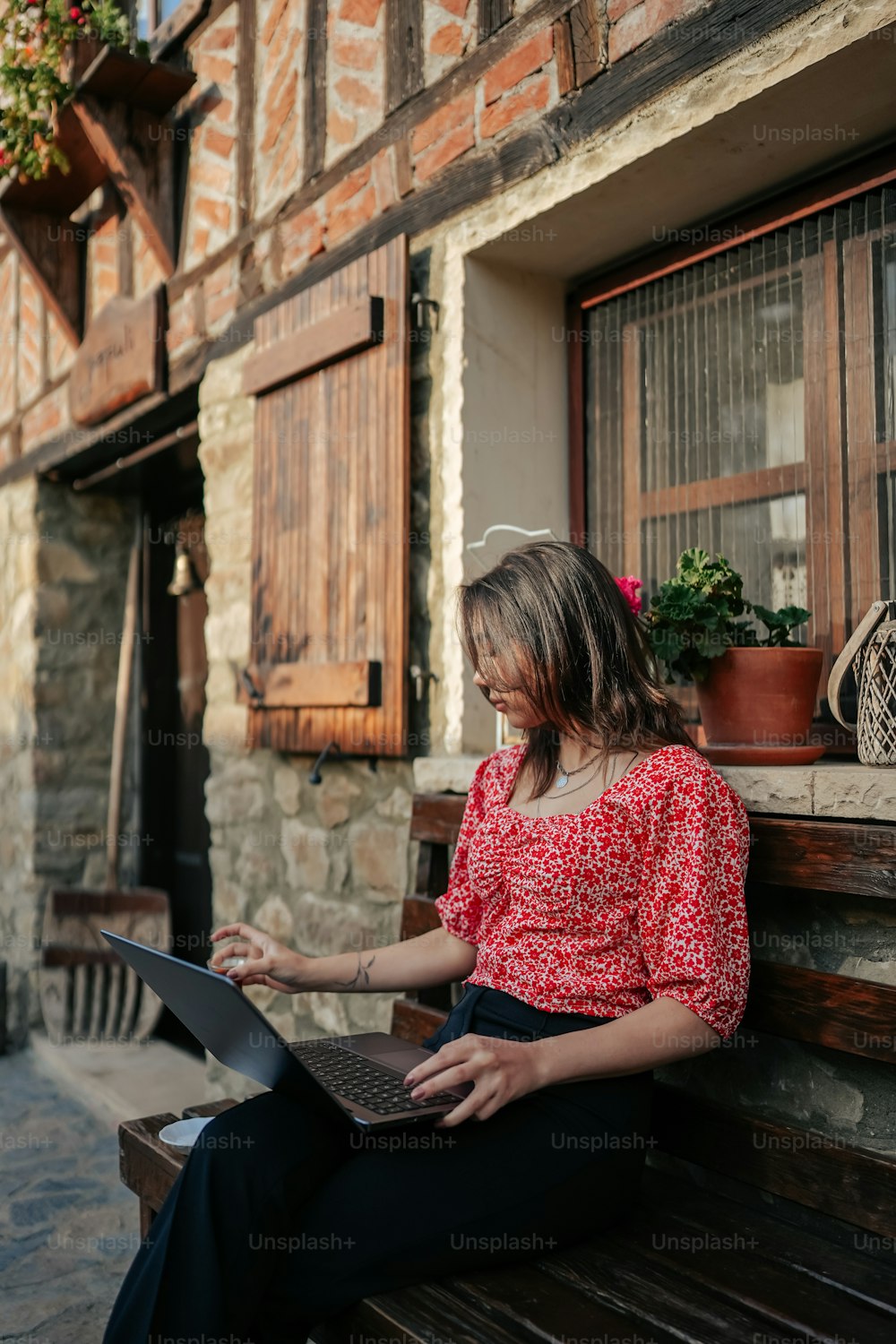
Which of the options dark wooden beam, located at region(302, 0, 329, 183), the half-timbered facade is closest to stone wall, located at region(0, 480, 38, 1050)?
the half-timbered facade

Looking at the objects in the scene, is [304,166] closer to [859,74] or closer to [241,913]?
[859,74]

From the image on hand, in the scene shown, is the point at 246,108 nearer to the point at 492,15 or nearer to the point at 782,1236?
the point at 492,15

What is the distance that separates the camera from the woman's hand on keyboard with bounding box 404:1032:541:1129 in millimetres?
1398

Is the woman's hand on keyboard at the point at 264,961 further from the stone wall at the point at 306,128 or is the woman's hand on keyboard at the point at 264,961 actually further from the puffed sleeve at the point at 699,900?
the stone wall at the point at 306,128

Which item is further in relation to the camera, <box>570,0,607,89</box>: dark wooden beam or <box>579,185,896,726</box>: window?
<box>570,0,607,89</box>: dark wooden beam

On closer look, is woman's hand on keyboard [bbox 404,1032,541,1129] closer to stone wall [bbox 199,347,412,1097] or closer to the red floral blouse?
the red floral blouse

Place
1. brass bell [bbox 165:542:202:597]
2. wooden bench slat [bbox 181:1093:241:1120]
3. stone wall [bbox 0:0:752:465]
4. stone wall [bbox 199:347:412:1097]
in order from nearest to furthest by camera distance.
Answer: wooden bench slat [bbox 181:1093:241:1120] < stone wall [bbox 0:0:752:465] < stone wall [bbox 199:347:412:1097] < brass bell [bbox 165:542:202:597]

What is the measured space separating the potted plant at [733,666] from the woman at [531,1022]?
19 centimetres

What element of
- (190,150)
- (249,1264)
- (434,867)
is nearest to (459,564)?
(434,867)

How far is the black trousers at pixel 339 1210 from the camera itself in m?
1.38

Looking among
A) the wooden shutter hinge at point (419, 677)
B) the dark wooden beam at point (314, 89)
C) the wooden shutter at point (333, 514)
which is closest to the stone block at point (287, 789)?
the wooden shutter at point (333, 514)

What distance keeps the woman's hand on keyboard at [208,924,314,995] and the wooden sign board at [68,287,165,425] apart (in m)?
2.59

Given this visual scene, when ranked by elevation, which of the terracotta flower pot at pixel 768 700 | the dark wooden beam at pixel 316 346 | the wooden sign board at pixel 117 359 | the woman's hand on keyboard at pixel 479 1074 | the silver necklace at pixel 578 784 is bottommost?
the woman's hand on keyboard at pixel 479 1074

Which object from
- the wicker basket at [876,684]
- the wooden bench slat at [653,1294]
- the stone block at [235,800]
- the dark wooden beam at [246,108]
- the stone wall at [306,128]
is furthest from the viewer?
the dark wooden beam at [246,108]
